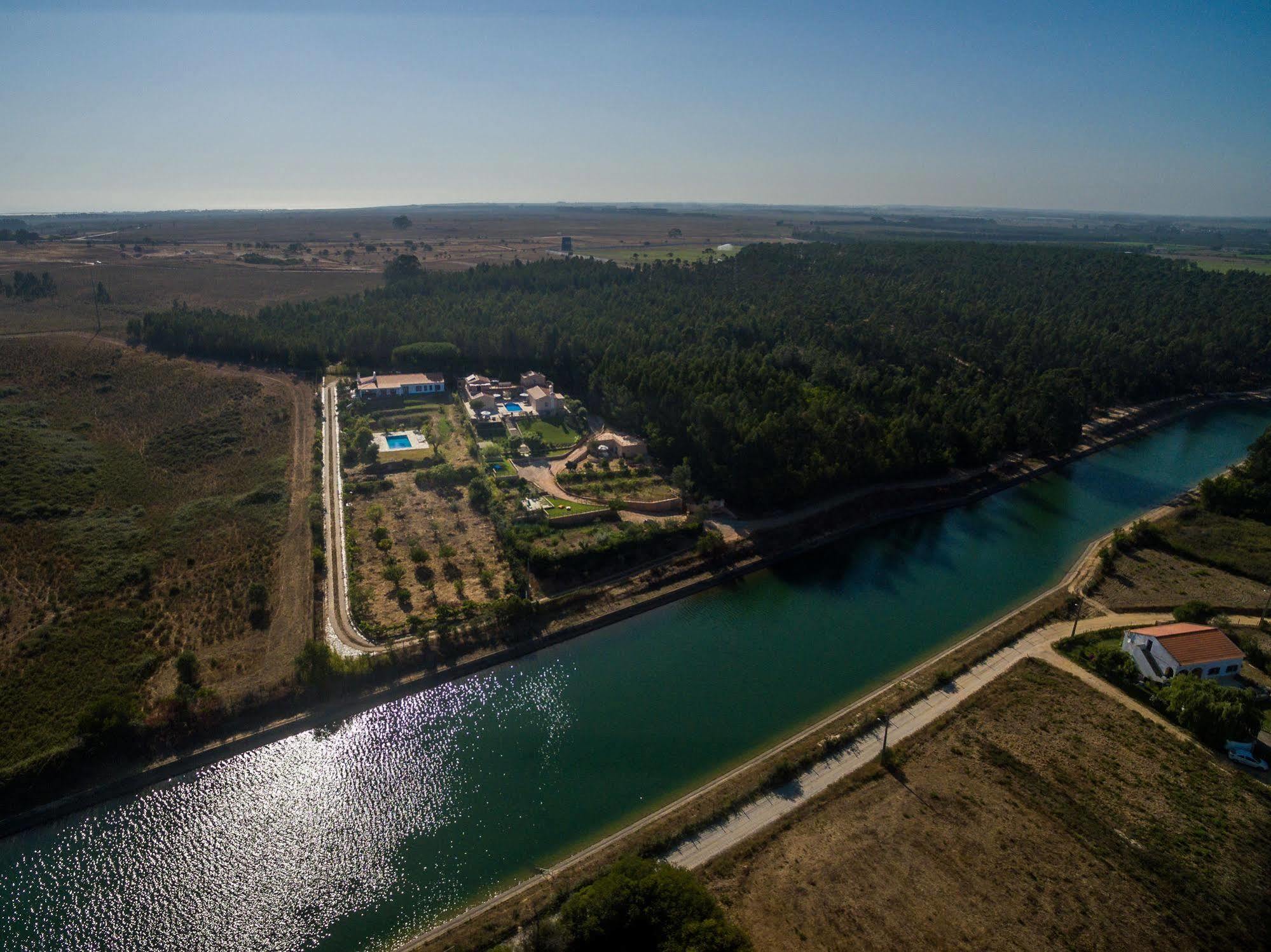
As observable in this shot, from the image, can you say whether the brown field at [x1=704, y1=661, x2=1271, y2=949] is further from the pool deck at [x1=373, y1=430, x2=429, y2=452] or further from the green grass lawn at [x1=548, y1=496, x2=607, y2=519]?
the pool deck at [x1=373, y1=430, x2=429, y2=452]

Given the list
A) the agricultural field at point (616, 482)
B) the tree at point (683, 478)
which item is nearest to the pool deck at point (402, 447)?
the agricultural field at point (616, 482)

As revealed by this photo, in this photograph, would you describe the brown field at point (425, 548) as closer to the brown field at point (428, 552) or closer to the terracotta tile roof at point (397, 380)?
the brown field at point (428, 552)

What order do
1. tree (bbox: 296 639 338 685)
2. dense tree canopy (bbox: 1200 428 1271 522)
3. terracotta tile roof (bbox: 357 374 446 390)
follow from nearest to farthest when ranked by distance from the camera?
tree (bbox: 296 639 338 685)
dense tree canopy (bbox: 1200 428 1271 522)
terracotta tile roof (bbox: 357 374 446 390)

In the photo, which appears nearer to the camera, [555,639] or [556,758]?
[556,758]

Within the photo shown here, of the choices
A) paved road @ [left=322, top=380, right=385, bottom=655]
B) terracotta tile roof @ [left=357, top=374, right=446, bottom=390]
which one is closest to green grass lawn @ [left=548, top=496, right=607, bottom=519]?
paved road @ [left=322, top=380, right=385, bottom=655]

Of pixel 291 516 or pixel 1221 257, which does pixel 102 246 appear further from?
pixel 1221 257

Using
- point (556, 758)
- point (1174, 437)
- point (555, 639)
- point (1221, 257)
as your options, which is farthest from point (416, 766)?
point (1221, 257)
